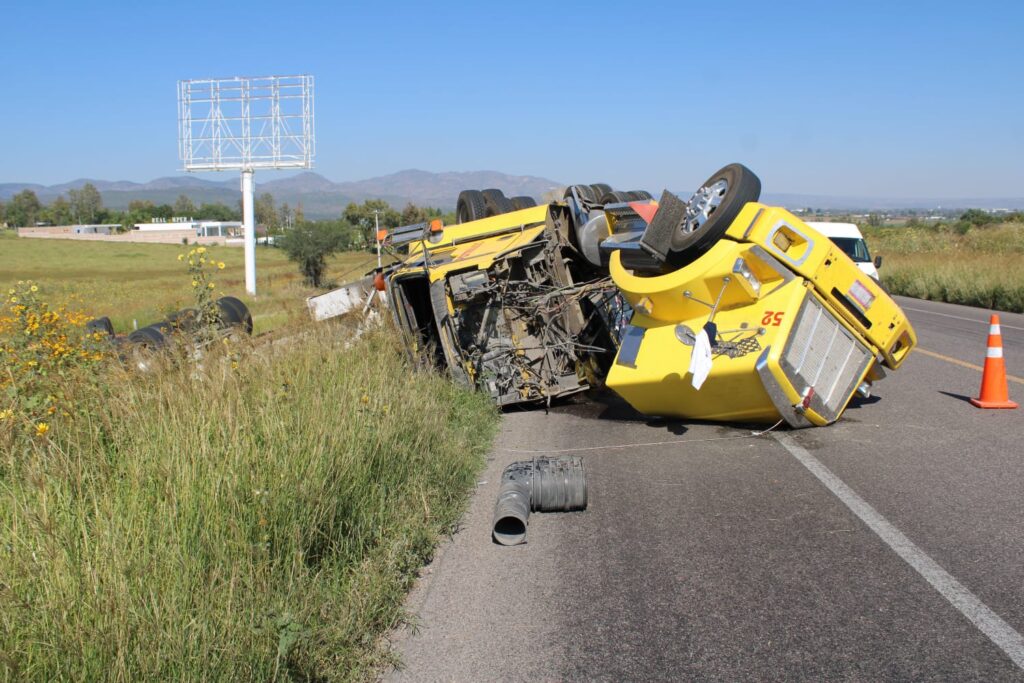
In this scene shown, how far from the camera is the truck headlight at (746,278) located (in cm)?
764

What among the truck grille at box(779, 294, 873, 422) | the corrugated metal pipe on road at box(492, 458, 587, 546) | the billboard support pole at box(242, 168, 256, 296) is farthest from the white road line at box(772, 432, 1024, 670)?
the billboard support pole at box(242, 168, 256, 296)

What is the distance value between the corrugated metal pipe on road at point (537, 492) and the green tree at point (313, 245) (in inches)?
1918

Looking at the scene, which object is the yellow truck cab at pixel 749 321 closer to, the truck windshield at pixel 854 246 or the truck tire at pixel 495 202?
the truck tire at pixel 495 202

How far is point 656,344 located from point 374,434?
119 inches

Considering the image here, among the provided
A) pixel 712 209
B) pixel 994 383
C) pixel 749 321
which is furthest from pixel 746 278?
pixel 994 383

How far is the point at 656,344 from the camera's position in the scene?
8305mm

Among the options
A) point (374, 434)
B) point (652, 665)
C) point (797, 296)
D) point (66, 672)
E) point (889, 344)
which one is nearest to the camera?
point (66, 672)

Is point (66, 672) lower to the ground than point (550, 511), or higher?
higher

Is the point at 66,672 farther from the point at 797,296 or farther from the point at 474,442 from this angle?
the point at 797,296

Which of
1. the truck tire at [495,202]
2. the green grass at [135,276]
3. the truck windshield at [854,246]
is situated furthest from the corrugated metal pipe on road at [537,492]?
the truck windshield at [854,246]

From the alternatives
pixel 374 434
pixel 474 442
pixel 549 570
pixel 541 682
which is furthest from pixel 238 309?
pixel 541 682

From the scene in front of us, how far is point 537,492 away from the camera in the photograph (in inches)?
249

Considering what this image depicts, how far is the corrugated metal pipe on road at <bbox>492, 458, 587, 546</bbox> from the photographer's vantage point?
19.3ft

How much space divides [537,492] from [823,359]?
2.91 m
